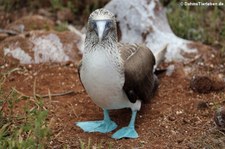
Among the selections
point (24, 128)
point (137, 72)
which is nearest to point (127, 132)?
point (137, 72)

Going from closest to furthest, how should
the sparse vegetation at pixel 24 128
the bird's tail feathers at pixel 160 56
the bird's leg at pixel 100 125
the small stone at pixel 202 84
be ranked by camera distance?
the sparse vegetation at pixel 24 128
the bird's leg at pixel 100 125
the small stone at pixel 202 84
the bird's tail feathers at pixel 160 56

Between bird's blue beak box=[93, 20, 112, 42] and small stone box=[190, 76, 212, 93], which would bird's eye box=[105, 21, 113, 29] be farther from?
small stone box=[190, 76, 212, 93]

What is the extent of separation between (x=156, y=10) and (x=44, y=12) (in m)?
1.69

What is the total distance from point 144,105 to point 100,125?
59 cm

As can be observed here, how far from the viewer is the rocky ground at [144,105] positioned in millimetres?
4137

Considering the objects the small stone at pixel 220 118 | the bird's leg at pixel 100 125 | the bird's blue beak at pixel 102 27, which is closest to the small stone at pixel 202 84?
the small stone at pixel 220 118

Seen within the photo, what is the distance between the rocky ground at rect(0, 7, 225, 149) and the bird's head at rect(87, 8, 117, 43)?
2.34 ft

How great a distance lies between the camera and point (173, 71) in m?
5.43

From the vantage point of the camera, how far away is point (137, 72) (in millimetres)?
4223

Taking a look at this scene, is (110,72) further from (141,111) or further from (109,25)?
(141,111)

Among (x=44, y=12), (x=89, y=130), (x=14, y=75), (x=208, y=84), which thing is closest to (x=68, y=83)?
(x=14, y=75)

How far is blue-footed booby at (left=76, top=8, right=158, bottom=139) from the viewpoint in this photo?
3.91 meters

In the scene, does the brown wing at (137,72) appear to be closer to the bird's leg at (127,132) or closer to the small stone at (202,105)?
the bird's leg at (127,132)

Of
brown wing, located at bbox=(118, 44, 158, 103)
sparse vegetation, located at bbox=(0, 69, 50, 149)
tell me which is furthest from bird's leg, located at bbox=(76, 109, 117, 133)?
sparse vegetation, located at bbox=(0, 69, 50, 149)
